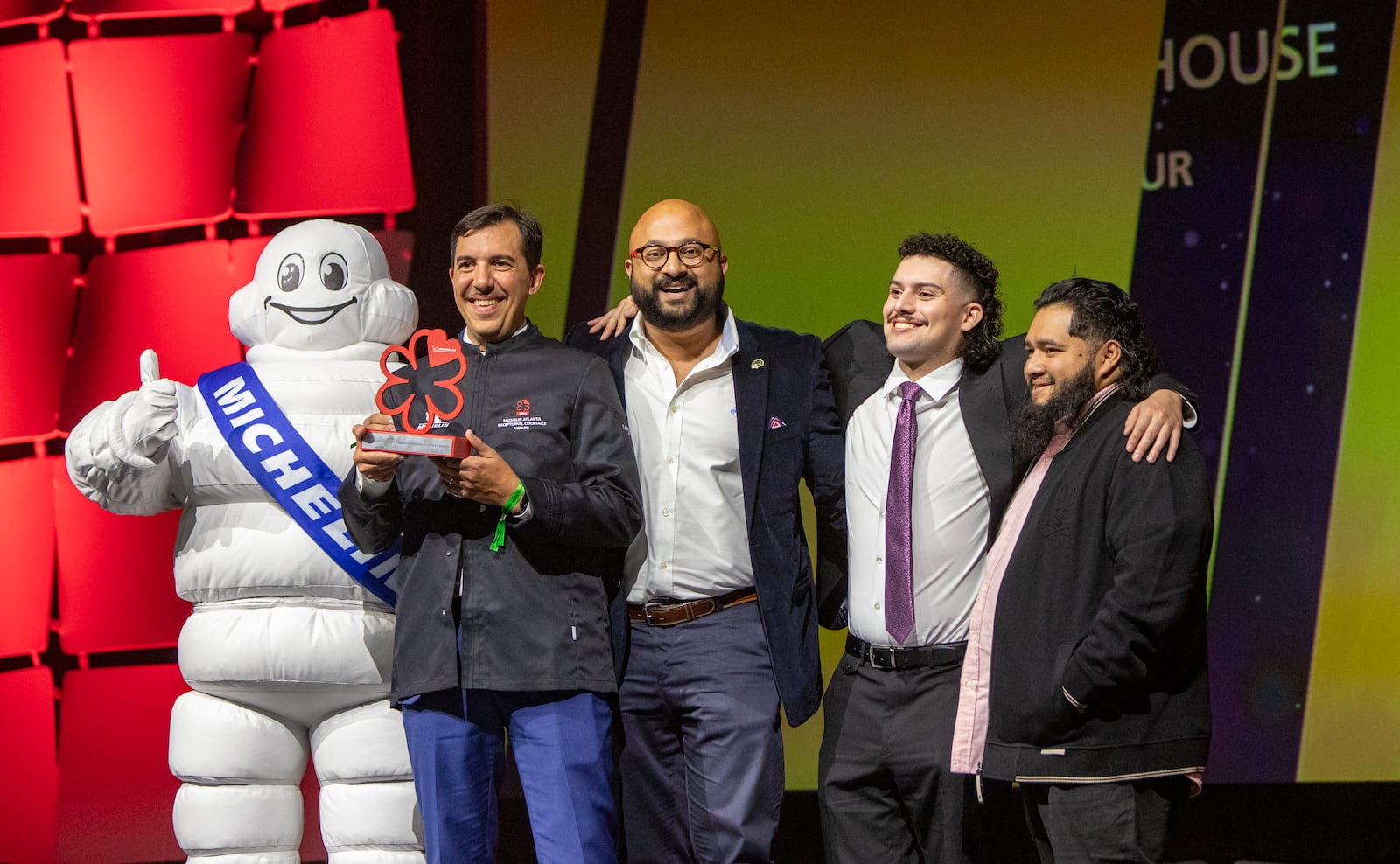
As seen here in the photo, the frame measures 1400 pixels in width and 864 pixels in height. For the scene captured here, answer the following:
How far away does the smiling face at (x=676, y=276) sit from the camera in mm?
3074

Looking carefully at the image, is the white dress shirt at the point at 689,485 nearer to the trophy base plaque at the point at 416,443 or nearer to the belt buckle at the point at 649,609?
the belt buckle at the point at 649,609

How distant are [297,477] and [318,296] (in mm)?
453

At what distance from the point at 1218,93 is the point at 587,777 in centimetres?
337

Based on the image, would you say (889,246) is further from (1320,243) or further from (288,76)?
(288,76)

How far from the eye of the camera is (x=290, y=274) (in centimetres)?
315

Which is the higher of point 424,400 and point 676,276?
point 676,276

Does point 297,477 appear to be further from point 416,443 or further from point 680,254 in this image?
point 680,254

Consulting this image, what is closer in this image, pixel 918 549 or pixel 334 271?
pixel 918 549

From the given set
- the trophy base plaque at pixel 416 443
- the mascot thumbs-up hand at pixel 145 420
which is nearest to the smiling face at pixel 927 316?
the trophy base plaque at pixel 416 443

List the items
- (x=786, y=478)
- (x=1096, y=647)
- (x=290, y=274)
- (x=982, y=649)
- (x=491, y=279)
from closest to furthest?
(x=1096, y=647) < (x=982, y=649) < (x=491, y=279) < (x=786, y=478) < (x=290, y=274)

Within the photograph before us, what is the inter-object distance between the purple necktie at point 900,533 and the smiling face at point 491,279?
2.97 feet

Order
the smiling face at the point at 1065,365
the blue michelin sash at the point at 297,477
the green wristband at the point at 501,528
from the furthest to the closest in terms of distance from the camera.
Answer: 1. the blue michelin sash at the point at 297,477
2. the smiling face at the point at 1065,365
3. the green wristband at the point at 501,528

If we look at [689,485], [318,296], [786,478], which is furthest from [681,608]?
[318,296]

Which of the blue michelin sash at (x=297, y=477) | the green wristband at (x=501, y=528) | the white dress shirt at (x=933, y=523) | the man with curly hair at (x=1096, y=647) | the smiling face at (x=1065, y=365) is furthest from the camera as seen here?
the blue michelin sash at (x=297, y=477)
